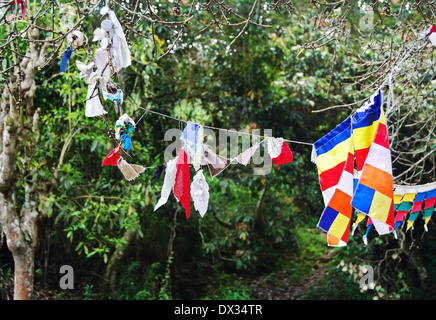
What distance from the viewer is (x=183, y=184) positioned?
6.88 feet

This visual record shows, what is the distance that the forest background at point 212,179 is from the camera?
351cm

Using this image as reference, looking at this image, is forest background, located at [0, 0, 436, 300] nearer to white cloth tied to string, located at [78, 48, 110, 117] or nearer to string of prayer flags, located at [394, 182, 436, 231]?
string of prayer flags, located at [394, 182, 436, 231]

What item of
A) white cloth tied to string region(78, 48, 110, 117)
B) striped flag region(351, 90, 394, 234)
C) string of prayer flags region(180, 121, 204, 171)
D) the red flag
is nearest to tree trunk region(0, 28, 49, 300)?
string of prayer flags region(180, 121, 204, 171)

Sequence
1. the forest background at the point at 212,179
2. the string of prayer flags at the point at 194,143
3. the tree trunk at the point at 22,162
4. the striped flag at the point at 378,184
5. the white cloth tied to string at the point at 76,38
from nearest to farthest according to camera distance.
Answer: the striped flag at the point at 378,184 → the white cloth tied to string at the point at 76,38 → the string of prayer flags at the point at 194,143 → the tree trunk at the point at 22,162 → the forest background at the point at 212,179

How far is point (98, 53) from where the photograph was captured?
1.60 meters

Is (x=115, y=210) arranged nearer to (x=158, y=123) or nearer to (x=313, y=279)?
(x=158, y=123)

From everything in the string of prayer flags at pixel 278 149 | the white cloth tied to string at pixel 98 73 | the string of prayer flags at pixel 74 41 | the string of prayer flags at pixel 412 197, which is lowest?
the string of prayer flags at pixel 412 197

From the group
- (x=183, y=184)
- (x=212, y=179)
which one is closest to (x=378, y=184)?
(x=183, y=184)

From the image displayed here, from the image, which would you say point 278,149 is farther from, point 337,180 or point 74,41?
point 74,41

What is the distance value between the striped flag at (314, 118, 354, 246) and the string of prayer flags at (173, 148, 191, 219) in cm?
56

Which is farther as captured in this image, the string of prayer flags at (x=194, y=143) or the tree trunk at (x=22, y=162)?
the tree trunk at (x=22, y=162)

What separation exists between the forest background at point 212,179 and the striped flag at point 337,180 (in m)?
1.67

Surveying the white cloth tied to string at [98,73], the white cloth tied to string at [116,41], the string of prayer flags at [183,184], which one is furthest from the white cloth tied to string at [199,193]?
the white cloth tied to string at [116,41]

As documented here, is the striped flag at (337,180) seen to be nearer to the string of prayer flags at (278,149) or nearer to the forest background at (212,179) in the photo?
the string of prayer flags at (278,149)
